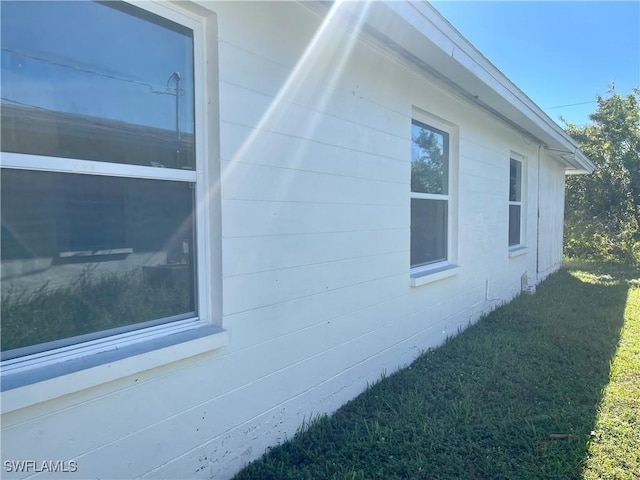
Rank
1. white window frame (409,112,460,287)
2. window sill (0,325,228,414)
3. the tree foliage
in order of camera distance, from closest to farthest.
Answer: window sill (0,325,228,414), white window frame (409,112,460,287), the tree foliage

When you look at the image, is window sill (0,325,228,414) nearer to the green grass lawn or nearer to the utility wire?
the green grass lawn

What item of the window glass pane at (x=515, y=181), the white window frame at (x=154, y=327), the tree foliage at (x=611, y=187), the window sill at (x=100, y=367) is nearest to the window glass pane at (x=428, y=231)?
the white window frame at (x=154, y=327)

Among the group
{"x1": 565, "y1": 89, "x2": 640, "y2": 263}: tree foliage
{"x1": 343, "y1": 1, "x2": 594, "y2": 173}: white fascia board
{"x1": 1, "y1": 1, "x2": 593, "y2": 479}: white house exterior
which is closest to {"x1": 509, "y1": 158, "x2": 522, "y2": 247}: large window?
{"x1": 343, "y1": 1, "x2": 594, "y2": 173}: white fascia board

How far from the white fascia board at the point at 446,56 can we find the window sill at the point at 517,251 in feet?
7.39

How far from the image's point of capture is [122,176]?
1.99 meters

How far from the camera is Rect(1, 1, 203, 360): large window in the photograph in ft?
5.47

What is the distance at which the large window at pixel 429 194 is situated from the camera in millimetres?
4648

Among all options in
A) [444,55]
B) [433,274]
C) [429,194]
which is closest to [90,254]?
[444,55]

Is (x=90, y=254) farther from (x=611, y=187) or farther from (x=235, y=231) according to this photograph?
(x=611, y=187)

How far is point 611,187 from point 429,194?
534 inches

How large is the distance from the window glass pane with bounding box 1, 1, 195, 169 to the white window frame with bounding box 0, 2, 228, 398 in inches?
1.7

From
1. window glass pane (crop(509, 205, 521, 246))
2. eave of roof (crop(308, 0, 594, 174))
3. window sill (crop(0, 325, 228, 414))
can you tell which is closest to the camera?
window sill (crop(0, 325, 228, 414))

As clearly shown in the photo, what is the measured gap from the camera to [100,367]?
1.78 meters

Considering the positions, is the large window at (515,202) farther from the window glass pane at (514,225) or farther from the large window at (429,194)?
the large window at (429,194)
